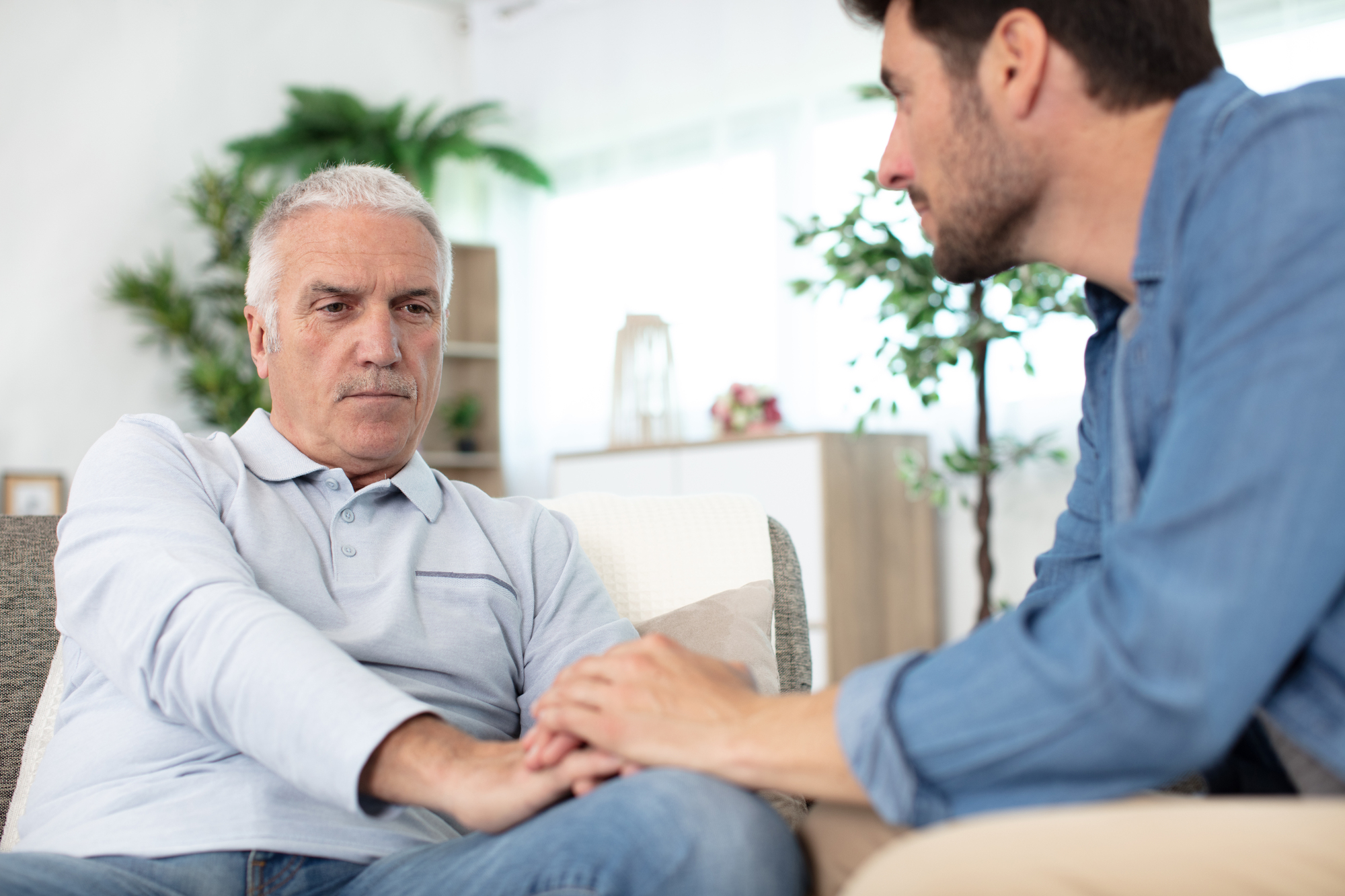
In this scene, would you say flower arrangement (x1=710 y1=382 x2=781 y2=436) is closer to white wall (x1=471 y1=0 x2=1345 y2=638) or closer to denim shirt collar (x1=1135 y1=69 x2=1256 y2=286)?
white wall (x1=471 y1=0 x2=1345 y2=638)

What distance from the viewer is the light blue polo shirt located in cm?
98

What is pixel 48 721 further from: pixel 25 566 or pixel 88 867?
pixel 88 867

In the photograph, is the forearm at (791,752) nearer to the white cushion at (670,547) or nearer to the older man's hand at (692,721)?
the older man's hand at (692,721)

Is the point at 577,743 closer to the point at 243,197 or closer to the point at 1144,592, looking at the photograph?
the point at 1144,592

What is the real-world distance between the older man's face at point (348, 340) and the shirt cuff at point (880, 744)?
2.83 feet

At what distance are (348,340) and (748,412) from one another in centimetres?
297

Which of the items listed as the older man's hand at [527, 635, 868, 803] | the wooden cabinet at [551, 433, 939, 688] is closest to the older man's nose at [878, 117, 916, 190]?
the older man's hand at [527, 635, 868, 803]

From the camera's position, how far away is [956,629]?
4.21 m

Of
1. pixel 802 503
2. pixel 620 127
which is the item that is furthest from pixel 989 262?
pixel 620 127

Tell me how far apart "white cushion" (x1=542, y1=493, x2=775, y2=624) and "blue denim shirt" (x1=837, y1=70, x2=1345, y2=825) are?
85 centimetres

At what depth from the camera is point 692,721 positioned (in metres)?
0.88

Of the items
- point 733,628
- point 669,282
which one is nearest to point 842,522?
point 669,282

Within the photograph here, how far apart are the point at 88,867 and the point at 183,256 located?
4551 mm

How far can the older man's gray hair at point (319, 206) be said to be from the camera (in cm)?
148
